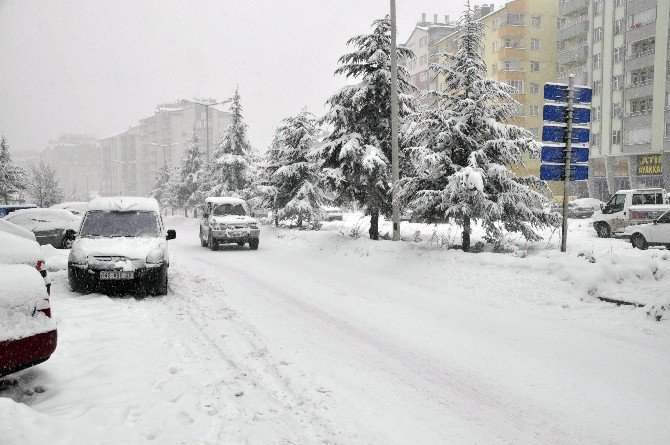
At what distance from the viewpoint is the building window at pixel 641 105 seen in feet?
145

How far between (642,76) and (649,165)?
8.95 meters

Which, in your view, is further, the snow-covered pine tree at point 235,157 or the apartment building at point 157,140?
the apartment building at point 157,140

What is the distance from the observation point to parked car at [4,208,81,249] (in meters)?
17.7

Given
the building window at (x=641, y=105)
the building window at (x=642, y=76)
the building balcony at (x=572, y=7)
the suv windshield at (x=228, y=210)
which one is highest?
the building balcony at (x=572, y=7)

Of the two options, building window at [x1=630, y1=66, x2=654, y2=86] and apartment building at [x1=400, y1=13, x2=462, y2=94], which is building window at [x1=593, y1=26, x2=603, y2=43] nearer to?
building window at [x1=630, y1=66, x2=654, y2=86]

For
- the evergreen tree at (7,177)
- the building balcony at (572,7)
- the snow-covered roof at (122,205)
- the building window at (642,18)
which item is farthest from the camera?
the building balcony at (572,7)

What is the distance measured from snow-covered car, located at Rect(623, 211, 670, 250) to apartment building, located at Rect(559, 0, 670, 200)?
31.1 metres

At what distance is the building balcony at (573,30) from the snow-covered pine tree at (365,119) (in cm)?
4636

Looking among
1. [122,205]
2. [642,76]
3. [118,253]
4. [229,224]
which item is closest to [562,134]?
[118,253]

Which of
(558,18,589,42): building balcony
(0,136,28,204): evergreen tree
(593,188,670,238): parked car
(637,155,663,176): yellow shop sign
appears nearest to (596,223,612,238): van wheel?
(593,188,670,238): parked car

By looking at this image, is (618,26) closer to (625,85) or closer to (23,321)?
(625,85)

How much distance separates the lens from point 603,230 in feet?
68.3

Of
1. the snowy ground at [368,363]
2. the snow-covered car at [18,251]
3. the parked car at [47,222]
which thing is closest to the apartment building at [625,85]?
the snowy ground at [368,363]

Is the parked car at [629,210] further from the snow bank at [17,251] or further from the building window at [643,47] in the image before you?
the building window at [643,47]
